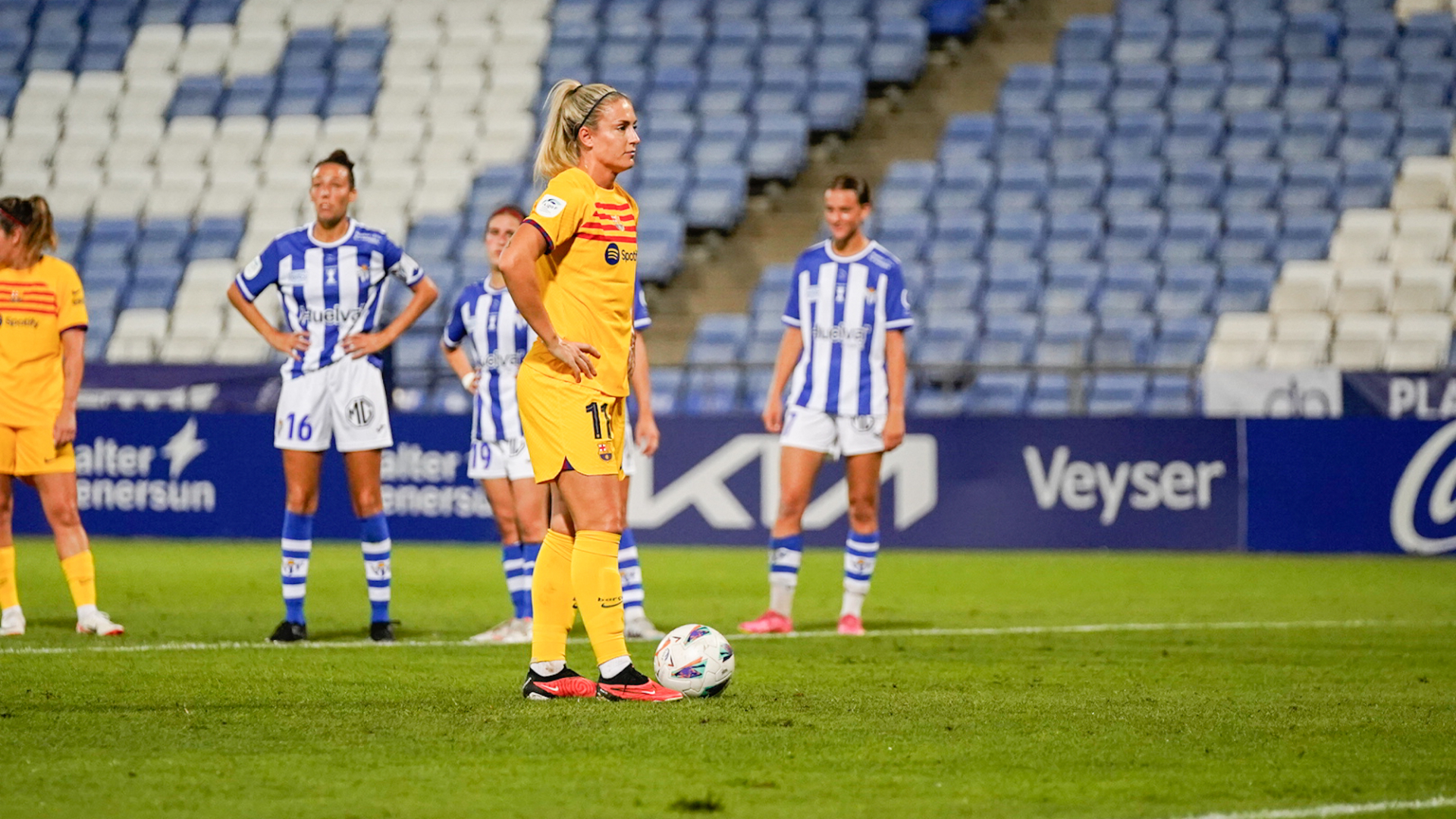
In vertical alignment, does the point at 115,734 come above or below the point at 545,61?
below

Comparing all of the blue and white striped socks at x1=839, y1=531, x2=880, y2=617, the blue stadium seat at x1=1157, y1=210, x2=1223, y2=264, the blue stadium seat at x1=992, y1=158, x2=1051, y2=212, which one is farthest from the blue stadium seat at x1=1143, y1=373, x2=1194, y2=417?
the blue and white striped socks at x1=839, y1=531, x2=880, y2=617

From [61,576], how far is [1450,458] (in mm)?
10826

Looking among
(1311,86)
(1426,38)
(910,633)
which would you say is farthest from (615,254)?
(1426,38)

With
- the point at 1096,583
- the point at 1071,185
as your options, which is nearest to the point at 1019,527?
the point at 1096,583

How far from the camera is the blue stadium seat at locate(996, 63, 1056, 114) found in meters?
21.1

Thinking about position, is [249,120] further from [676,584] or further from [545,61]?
[676,584]

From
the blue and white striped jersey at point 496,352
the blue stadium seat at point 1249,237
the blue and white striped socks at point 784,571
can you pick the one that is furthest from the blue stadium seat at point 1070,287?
the blue and white striped jersey at point 496,352

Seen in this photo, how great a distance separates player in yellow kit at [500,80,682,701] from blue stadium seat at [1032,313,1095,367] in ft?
34.1

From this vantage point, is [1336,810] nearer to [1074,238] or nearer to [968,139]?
[1074,238]

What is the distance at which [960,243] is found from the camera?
64.0ft

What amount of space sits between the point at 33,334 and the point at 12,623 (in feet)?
4.66

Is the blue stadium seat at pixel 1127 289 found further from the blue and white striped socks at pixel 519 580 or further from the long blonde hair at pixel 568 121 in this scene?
the long blonde hair at pixel 568 121

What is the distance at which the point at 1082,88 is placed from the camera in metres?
21.1

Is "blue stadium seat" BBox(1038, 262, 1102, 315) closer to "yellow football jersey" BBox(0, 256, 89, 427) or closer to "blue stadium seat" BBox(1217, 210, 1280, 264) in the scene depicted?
"blue stadium seat" BBox(1217, 210, 1280, 264)
